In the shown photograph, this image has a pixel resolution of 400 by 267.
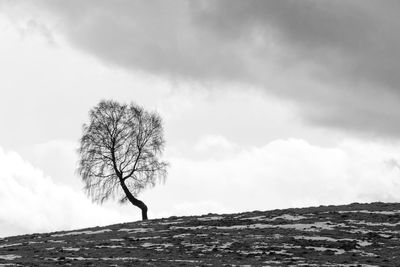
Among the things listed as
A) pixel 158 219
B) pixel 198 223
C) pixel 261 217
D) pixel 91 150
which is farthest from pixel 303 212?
pixel 91 150

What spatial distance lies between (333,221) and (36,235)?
24.4m

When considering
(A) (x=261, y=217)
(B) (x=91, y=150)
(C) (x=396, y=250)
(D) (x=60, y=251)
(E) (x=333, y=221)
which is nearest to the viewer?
(C) (x=396, y=250)

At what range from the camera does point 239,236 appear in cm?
4141

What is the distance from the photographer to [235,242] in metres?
39.1

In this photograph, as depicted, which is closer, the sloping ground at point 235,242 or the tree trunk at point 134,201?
the sloping ground at point 235,242

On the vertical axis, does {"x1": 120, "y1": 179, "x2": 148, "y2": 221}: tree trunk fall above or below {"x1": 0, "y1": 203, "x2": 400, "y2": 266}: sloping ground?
above

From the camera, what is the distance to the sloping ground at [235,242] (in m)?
33.8

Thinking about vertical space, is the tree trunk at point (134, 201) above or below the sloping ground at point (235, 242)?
above

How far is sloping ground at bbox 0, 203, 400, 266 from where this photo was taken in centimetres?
3375

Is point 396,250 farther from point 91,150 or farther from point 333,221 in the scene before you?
point 91,150

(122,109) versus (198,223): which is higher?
(122,109)

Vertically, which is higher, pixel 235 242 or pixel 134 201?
pixel 134 201

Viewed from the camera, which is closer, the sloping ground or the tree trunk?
the sloping ground

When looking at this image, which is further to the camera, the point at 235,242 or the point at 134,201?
the point at 134,201
